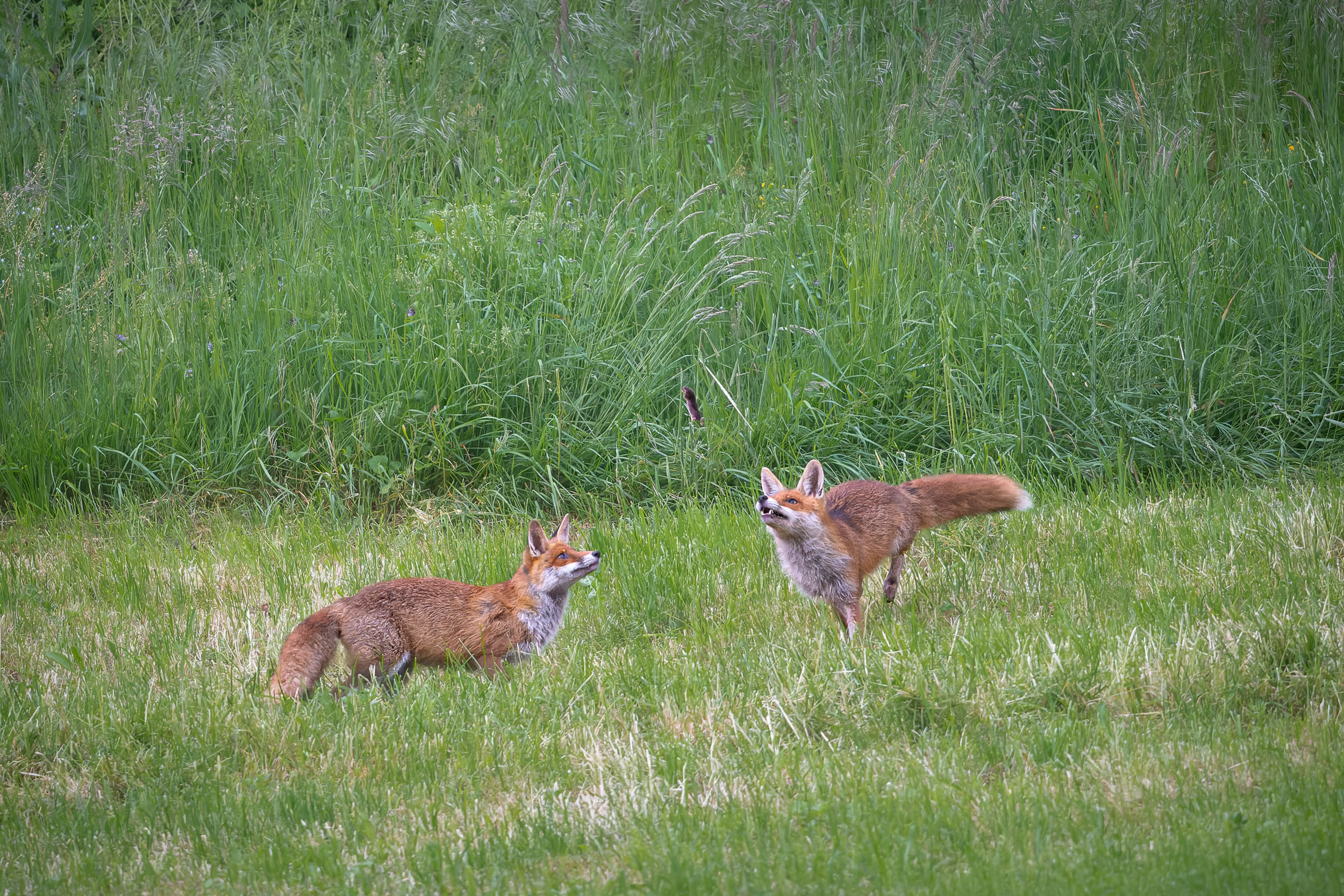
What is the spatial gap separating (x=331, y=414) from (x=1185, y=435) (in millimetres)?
5789

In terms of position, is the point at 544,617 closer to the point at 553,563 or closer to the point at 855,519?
the point at 553,563

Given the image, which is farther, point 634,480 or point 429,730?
point 634,480

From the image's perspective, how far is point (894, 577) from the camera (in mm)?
5875

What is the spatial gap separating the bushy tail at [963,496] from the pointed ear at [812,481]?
47 cm

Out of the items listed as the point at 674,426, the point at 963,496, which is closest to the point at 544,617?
the point at 963,496

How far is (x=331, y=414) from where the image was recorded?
7.67 meters

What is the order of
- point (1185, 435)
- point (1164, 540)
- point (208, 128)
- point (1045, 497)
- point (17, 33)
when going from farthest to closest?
point (17, 33), point (208, 128), point (1185, 435), point (1045, 497), point (1164, 540)

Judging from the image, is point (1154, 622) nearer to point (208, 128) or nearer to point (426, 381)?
point (426, 381)

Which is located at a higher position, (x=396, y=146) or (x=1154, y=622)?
(x=396, y=146)

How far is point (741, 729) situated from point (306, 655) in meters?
2.08

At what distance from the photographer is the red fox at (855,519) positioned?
17.8ft

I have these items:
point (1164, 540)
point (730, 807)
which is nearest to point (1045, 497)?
point (1164, 540)

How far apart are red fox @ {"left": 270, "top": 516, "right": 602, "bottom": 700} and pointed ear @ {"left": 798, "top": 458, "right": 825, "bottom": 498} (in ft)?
3.71

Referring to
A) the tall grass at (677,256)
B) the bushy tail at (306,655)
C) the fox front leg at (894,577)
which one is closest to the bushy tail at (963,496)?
the fox front leg at (894,577)
